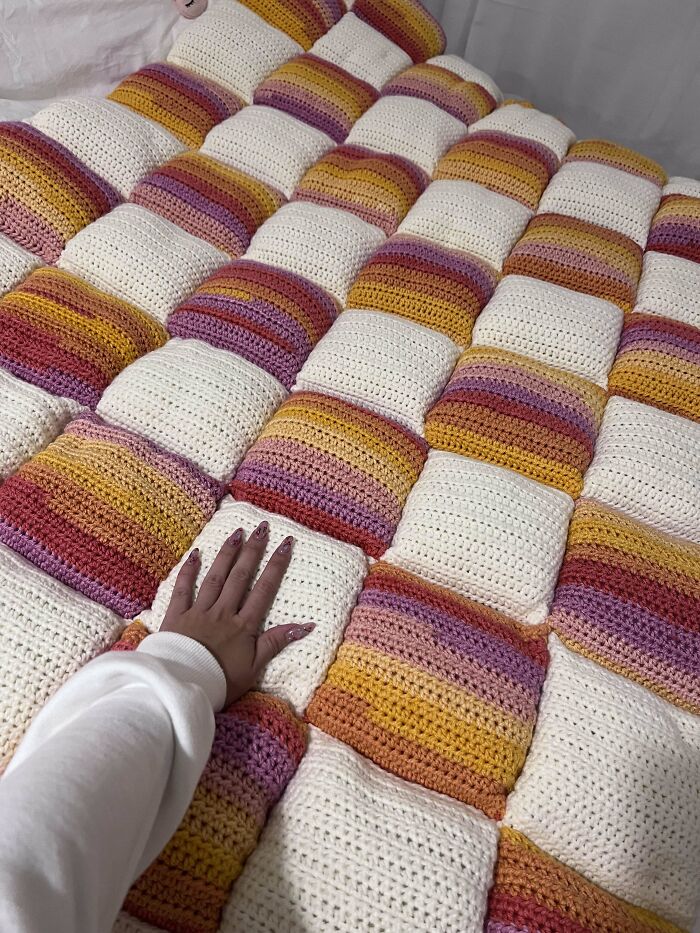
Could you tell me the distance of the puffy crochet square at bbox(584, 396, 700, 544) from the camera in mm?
1105

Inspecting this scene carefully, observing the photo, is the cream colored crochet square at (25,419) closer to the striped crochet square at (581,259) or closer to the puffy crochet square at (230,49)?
the striped crochet square at (581,259)

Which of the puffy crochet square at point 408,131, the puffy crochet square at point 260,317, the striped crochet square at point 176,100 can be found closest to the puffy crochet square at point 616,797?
the puffy crochet square at point 260,317

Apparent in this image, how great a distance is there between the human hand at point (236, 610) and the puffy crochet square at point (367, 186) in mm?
783

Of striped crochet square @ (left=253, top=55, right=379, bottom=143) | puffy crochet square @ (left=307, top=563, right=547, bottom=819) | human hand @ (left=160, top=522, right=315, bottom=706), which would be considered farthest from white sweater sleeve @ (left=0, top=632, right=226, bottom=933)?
striped crochet square @ (left=253, top=55, right=379, bottom=143)

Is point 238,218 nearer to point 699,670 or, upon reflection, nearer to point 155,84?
point 155,84

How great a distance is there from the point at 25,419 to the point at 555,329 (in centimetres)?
84

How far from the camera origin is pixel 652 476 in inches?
43.9

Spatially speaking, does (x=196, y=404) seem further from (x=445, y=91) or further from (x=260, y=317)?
(x=445, y=91)

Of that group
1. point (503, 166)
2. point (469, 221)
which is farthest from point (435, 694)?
point (503, 166)

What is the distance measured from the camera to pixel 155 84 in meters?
1.59

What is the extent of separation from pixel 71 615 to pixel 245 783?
0.28 metres

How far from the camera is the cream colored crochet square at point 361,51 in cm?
184

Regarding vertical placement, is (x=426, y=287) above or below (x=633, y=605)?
above

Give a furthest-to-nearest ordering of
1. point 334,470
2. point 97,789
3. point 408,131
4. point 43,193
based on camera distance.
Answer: point 408,131
point 43,193
point 334,470
point 97,789
